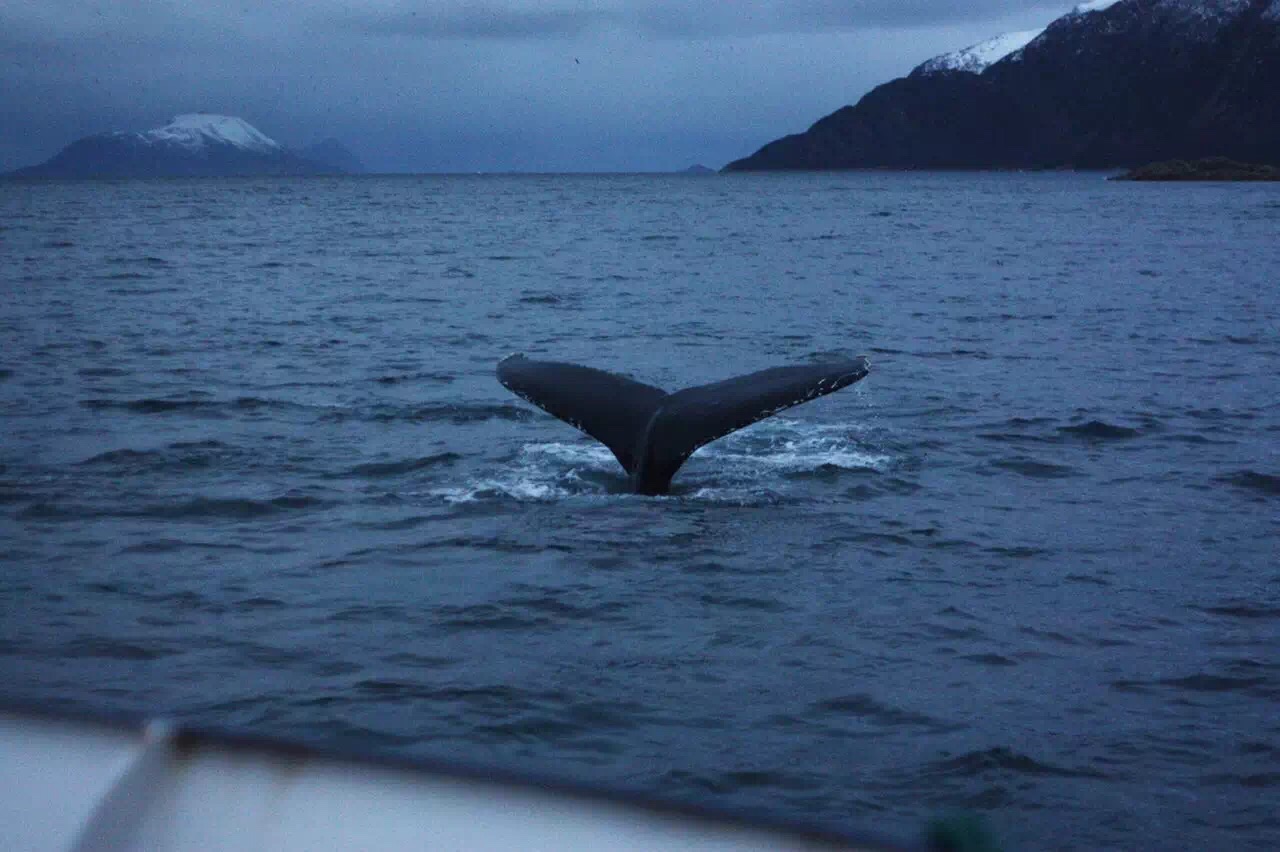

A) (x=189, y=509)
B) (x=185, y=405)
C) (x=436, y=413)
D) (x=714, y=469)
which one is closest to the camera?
(x=189, y=509)

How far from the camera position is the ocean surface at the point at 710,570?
19.2 feet

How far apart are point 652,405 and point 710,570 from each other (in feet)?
5.19

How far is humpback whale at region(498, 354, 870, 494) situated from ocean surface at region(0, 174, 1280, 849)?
0.42 metres

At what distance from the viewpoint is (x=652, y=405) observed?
9.59 metres

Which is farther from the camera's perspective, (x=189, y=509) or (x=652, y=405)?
(x=189, y=509)

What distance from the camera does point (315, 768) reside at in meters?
1.58

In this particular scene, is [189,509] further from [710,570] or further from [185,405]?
[185,405]

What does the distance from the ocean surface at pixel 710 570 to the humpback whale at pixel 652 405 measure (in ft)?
1.38

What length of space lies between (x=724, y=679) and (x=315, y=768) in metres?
5.22

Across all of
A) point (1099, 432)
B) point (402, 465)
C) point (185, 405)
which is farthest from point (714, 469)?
point (185, 405)

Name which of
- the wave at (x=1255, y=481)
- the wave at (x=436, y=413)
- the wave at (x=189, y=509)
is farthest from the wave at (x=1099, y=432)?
the wave at (x=189, y=509)

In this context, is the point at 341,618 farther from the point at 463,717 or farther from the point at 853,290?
the point at 853,290

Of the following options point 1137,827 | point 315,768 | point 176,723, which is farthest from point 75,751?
point 1137,827

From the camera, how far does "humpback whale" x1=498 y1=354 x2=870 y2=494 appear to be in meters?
8.89
